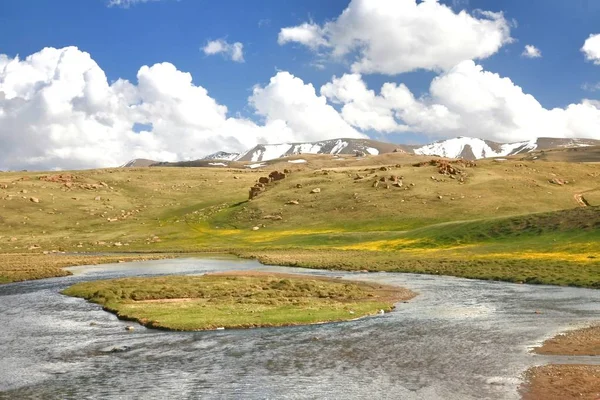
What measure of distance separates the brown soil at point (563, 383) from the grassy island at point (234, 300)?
18.6 metres

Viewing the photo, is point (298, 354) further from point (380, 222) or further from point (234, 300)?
point (380, 222)

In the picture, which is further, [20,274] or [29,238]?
[29,238]

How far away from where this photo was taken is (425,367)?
101ft

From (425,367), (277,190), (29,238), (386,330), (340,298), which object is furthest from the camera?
(277,190)

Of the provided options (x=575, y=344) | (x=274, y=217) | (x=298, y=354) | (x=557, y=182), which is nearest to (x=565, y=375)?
(x=575, y=344)

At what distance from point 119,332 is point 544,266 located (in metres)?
53.8

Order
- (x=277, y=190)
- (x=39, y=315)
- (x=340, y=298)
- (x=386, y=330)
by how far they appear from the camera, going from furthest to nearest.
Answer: (x=277, y=190)
(x=340, y=298)
(x=39, y=315)
(x=386, y=330)

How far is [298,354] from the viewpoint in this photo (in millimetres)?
33938

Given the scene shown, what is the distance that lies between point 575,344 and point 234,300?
2887cm

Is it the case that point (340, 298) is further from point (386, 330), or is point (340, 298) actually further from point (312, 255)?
point (312, 255)

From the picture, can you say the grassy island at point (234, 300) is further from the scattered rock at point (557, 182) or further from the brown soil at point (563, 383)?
the scattered rock at point (557, 182)

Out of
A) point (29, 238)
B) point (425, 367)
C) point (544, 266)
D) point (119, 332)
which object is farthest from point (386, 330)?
point (29, 238)

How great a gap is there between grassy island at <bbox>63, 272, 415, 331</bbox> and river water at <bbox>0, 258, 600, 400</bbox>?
186cm

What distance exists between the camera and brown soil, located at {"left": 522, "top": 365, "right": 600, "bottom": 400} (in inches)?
984
